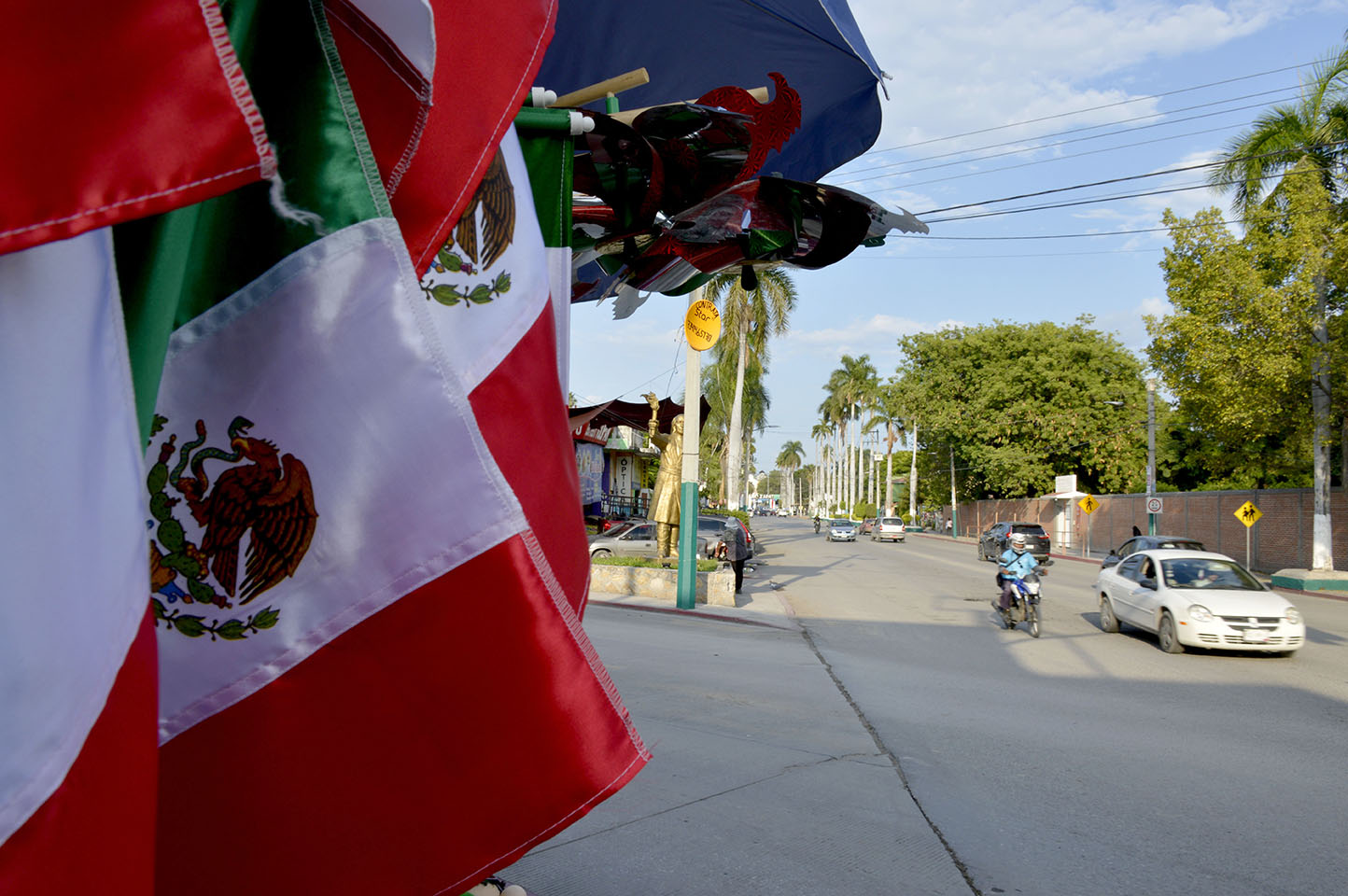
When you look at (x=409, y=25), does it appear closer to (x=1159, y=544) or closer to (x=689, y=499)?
(x=689, y=499)

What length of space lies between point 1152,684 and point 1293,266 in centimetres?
1897

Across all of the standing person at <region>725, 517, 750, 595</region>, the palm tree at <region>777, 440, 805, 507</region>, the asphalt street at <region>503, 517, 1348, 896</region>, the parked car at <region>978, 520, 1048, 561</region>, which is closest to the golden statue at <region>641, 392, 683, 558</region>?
the standing person at <region>725, 517, 750, 595</region>

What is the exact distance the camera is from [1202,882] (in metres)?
4.55

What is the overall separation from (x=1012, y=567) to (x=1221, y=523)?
78.9 feet

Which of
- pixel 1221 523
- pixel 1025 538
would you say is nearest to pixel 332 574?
pixel 1025 538

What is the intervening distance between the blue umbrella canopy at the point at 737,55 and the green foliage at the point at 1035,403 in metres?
47.8

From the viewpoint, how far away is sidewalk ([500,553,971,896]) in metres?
4.34

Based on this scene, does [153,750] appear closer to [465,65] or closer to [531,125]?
[465,65]

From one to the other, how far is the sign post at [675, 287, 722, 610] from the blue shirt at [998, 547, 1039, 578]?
16.4 feet

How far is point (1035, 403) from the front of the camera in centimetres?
4841

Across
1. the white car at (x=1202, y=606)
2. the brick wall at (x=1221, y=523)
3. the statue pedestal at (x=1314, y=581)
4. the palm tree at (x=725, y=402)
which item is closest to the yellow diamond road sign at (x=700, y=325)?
the white car at (x=1202, y=606)

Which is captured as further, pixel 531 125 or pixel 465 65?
pixel 531 125

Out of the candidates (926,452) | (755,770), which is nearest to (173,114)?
(755,770)

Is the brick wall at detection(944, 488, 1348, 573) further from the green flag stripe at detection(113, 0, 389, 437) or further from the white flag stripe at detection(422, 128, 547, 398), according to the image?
the green flag stripe at detection(113, 0, 389, 437)
